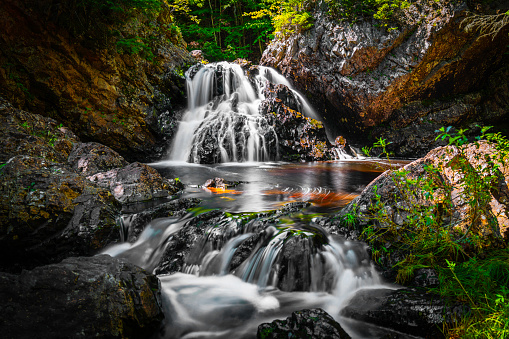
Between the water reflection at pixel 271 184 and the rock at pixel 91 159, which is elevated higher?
the rock at pixel 91 159

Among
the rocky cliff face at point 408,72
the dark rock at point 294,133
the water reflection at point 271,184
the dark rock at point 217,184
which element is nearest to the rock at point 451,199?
the water reflection at point 271,184

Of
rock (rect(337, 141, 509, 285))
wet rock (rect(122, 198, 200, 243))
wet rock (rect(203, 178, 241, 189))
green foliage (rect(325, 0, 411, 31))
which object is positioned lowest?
wet rock (rect(122, 198, 200, 243))

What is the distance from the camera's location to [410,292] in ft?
8.15

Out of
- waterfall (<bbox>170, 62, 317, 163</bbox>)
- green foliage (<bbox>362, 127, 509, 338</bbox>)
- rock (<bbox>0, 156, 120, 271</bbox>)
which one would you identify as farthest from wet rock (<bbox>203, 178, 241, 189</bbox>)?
waterfall (<bbox>170, 62, 317, 163</bbox>)

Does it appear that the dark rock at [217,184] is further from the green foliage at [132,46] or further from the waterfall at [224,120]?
the green foliage at [132,46]

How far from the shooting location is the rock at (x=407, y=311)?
2.17 m

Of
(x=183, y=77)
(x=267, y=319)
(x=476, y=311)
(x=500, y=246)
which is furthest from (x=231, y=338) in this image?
(x=183, y=77)

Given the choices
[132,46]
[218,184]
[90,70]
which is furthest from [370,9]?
[90,70]

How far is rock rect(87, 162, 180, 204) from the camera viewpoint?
17.6 feet

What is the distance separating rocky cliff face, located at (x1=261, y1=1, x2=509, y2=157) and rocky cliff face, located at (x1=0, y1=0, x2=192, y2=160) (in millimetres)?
7102

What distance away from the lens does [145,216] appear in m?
4.36

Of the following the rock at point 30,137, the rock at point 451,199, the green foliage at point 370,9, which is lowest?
the rock at point 451,199

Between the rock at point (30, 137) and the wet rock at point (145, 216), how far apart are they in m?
2.39

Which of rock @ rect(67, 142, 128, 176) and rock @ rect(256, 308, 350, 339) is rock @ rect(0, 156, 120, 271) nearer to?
rock @ rect(67, 142, 128, 176)
